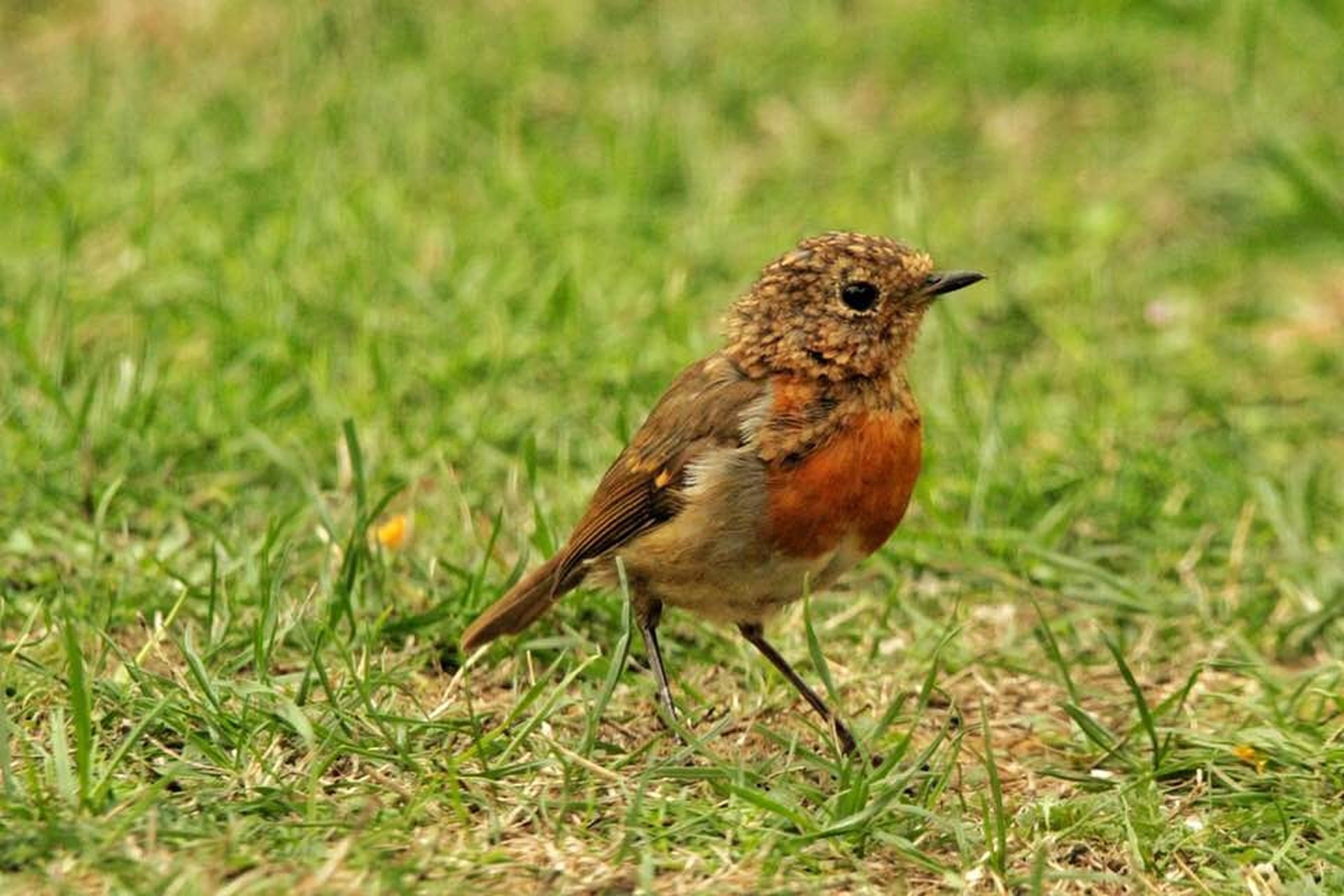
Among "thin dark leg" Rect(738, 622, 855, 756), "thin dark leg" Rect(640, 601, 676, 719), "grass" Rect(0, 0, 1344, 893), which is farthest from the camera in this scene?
"thin dark leg" Rect(640, 601, 676, 719)

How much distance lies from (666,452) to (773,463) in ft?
1.17

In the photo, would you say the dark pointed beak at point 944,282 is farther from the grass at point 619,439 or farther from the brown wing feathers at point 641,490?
the grass at point 619,439

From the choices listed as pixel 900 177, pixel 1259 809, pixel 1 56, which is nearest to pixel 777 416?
pixel 1259 809

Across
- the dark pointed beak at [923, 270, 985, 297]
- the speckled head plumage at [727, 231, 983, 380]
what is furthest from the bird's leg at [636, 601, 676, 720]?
the dark pointed beak at [923, 270, 985, 297]

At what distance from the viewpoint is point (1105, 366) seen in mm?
6840

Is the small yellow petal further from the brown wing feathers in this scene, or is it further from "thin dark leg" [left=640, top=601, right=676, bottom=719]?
"thin dark leg" [left=640, top=601, right=676, bottom=719]

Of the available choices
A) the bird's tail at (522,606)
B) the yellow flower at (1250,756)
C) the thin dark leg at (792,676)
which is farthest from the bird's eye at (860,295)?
the yellow flower at (1250,756)

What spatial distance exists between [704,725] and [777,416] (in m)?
0.73

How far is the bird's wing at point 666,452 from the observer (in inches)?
192

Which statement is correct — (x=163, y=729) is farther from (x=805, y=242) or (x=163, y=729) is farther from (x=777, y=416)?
(x=805, y=242)

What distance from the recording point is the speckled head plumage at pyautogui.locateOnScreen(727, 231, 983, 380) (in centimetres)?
492

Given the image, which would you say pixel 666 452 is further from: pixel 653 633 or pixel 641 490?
pixel 653 633

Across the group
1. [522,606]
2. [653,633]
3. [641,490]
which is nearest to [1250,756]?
[653,633]

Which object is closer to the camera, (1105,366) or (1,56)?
(1105,366)
